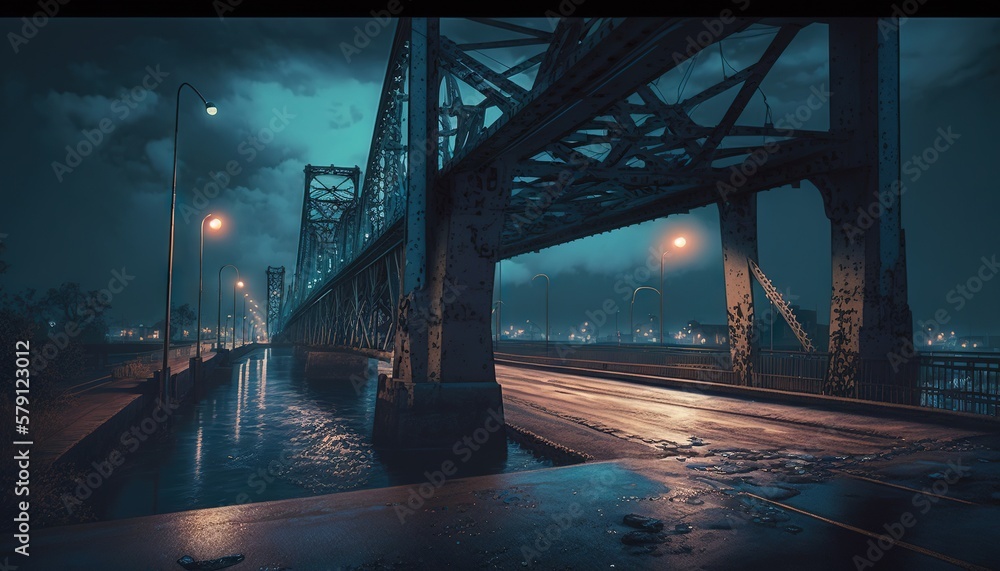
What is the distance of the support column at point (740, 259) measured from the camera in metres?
19.6

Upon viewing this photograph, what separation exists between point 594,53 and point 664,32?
92 centimetres

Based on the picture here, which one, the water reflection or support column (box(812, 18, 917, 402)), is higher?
support column (box(812, 18, 917, 402))

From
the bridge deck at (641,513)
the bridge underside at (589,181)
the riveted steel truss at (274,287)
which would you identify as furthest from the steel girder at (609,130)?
the riveted steel truss at (274,287)

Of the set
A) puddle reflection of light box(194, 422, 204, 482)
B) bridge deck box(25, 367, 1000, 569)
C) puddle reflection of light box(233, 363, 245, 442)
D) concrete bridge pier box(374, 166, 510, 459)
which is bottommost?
puddle reflection of light box(233, 363, 245, 442)

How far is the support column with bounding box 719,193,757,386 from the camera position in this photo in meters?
19.6

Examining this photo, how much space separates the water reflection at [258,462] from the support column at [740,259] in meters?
10.1

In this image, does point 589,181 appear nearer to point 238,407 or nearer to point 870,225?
point 870,225

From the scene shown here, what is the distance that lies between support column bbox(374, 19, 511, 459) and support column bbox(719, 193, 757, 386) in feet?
32.4

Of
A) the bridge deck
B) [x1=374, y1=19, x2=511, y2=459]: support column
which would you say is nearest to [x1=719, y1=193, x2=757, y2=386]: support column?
the bridge deck

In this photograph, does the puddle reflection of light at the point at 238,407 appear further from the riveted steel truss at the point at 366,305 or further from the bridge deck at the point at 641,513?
the bridge deck at the point at 641,513

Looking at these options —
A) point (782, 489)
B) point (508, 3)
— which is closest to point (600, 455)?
point (782, 489)

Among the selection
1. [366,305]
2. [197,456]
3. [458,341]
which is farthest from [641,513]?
[366,305]

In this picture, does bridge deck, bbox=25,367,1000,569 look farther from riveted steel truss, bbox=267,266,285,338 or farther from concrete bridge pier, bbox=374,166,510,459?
riveted steel truss, bbox=267,266,285,338

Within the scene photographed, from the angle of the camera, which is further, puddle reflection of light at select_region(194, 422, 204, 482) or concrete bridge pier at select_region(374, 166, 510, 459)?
puddle reflection of light at select_region(194, 422, 204, 482)
